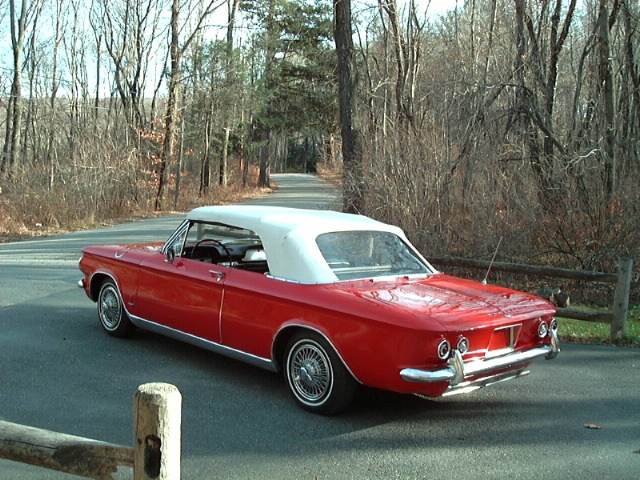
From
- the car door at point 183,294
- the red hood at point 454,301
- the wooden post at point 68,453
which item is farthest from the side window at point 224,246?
the wooden post at point 68,453

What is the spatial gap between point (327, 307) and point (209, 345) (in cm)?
149

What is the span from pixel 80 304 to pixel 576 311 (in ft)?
20.8

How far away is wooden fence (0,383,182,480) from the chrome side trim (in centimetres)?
289

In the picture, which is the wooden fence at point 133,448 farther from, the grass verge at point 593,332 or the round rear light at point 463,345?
the grass verge at point 593,332

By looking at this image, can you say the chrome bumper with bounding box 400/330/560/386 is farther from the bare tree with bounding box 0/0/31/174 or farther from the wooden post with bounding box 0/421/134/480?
the bare tree with bounding box 0/0/31/174

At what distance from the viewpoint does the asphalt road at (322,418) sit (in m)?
4.30

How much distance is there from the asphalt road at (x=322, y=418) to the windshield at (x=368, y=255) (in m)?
1.00

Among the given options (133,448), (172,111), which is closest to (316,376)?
(133,448)

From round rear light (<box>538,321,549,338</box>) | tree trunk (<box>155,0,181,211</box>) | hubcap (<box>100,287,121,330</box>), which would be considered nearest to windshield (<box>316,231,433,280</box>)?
round rear light (<box>538,321,549,338</box>)

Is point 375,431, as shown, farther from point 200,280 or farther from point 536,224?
point 536,224

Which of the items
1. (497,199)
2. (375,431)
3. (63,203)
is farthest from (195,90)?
(375,431)

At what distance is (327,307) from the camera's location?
5.06m

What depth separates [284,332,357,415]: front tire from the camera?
5.04m

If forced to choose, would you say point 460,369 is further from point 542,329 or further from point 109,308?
point 109,308
